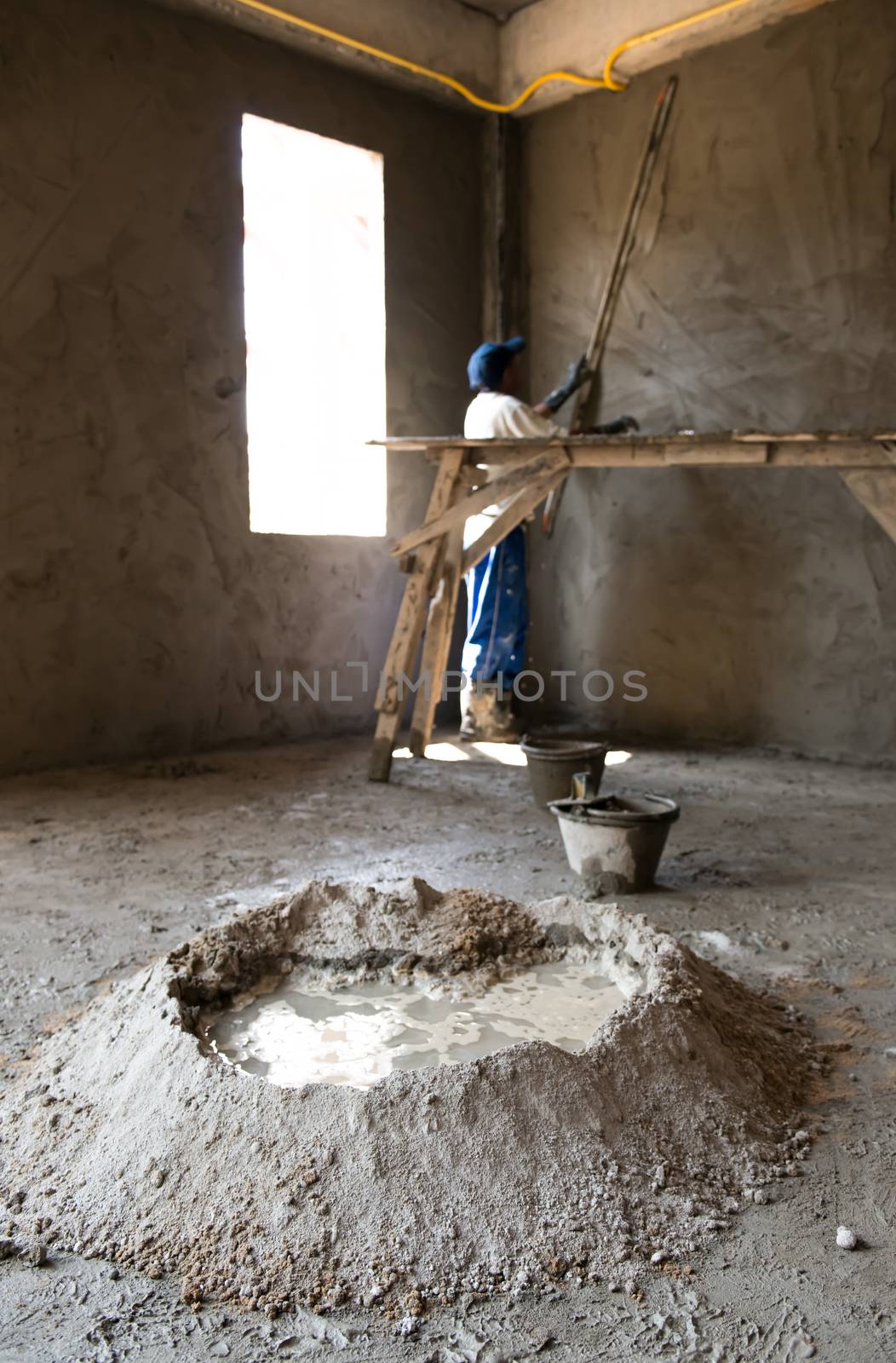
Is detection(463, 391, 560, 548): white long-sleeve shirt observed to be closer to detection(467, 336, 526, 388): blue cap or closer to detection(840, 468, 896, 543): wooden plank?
detection(467, 336, 526, 388): blue cap

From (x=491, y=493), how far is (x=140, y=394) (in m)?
1.76

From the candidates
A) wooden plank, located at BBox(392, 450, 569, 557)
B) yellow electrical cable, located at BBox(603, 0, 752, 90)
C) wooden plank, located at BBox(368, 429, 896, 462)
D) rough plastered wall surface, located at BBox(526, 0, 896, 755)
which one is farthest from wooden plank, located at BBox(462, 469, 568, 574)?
yellow electrical cable, located at BBox(603, 0, 752, 90)

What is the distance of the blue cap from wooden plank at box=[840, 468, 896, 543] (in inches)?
89.1

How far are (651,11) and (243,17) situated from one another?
200cm

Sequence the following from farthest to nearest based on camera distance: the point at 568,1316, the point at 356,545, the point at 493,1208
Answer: the point at 356,545 → the point at 493,1208 → the point at 568,1316

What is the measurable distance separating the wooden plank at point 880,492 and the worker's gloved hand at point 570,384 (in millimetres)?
2157

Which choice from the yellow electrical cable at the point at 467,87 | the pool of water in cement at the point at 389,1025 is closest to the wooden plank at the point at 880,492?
the pool of water in cement at the point at 389,1025

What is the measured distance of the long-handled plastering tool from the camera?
219 inches

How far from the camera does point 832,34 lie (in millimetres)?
4910

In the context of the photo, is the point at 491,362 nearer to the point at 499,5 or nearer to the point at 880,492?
the point at 499,5

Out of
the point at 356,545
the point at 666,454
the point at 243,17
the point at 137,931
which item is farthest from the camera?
the point at 356,545

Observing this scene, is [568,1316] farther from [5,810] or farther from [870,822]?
[5,810]

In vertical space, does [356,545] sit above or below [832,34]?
below

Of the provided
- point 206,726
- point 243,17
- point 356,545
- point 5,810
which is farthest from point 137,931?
point 243,17
